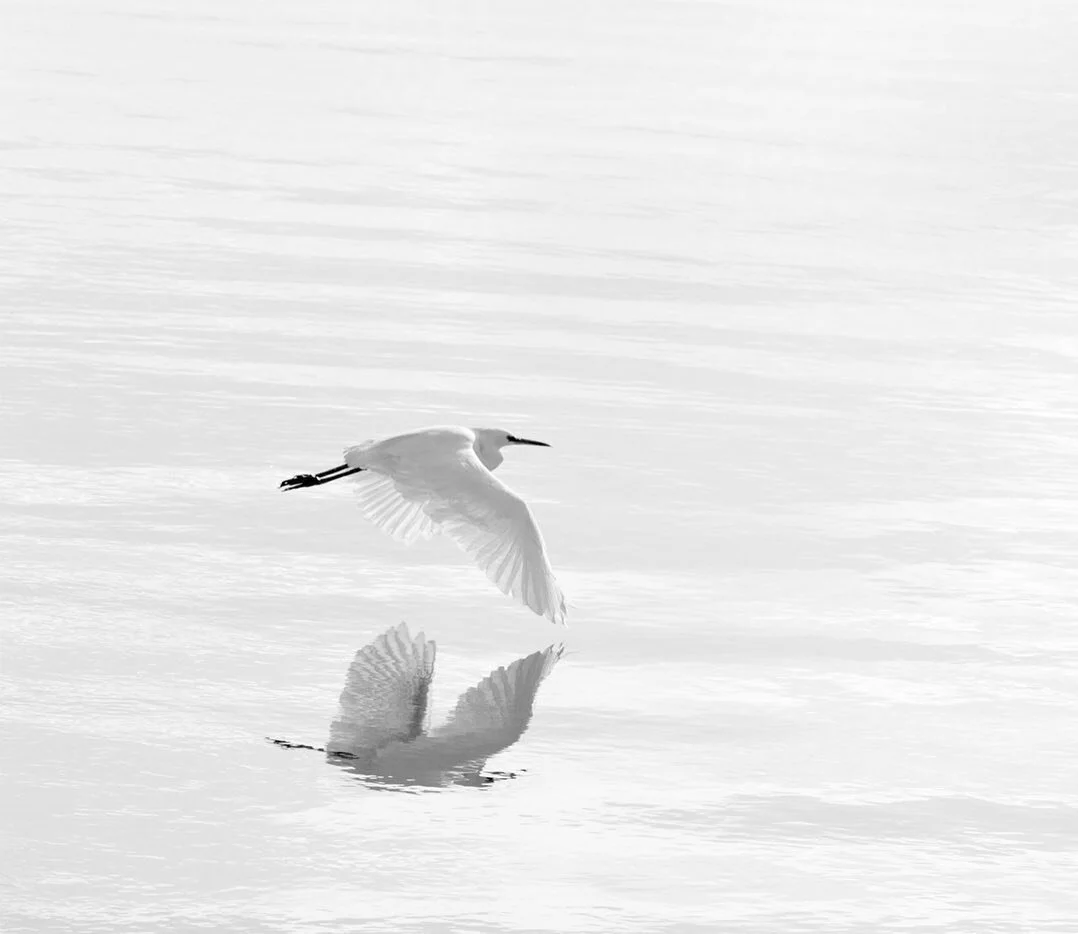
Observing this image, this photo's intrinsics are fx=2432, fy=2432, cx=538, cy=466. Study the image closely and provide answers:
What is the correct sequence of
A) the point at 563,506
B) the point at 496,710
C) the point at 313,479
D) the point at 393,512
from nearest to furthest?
the point at 496,710 → the point at 393,512 → the point at 313,479 → the point at 563,506

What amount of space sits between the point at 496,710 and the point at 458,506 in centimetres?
100

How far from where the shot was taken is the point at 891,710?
775 centimetres

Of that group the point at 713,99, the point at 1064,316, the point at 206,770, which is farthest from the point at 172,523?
the point at 713,99

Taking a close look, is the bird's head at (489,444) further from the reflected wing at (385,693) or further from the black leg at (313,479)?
the reflected wing at (385,693)

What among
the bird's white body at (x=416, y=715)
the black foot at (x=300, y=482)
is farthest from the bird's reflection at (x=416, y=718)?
the black foot at (x=300, y=482)

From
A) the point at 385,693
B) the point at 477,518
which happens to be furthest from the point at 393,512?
the point at 385,693

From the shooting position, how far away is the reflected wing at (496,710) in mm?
7246

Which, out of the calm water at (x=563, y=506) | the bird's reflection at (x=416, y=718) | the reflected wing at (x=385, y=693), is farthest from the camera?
the reflected wing at (x=385, y=693)

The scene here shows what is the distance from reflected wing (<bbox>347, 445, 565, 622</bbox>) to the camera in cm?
805

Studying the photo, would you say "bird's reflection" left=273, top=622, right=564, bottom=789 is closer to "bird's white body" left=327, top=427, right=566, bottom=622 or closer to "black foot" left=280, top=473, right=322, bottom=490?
"bird's white body" left=327, top=427, right=566, bottom=622

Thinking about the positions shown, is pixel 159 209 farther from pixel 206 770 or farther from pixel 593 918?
pixel 593 918

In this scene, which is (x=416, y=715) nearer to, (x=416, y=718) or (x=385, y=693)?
(x=416, y=718)

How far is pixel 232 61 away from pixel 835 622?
15.7 meters

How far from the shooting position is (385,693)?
762 centimetres
